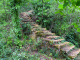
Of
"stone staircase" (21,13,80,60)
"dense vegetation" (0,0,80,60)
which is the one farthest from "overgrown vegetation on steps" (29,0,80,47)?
"stone staircase" (21,13,80,60)

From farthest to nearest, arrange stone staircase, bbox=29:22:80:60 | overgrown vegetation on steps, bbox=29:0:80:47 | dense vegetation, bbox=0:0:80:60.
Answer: overgrown vegetation on steps, bbox=29:0:80:47, stone staircase, bbox=29:22:80:60, dense vegetation, bbox=0:0:80:60

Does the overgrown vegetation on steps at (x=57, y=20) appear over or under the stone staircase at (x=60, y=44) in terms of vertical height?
over

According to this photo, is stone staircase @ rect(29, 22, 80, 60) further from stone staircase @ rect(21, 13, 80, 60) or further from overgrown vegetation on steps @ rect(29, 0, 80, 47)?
overgrown vegetation on steps @ rect(29, 0, 80, 47)

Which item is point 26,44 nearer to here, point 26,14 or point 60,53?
point 60,53

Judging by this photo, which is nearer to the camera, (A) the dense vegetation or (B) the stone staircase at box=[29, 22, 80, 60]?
(A) the dense vegetation

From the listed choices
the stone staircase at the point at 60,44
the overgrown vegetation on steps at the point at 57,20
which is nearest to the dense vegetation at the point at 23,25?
the overgrown vegetation on steps at the point at 57,20

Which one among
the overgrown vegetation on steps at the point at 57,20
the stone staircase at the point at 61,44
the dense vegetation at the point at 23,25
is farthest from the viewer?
the overgrown vegetation on steps at the point at 57,20

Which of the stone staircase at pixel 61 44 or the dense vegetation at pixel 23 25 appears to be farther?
the stone staircase at pixel 61 44

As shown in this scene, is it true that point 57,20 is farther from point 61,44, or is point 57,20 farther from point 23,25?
point 23,25

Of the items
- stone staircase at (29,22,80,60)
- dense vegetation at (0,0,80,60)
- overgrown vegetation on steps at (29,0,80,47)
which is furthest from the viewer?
overgrown vegetation on steps at (29,0,80,47)

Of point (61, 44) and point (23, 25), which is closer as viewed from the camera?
point (61, 44)

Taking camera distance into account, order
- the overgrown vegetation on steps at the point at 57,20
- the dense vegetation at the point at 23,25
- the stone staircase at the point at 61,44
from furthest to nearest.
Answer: the overgrown vegetation on steps at the point at 57,20, the stone staircase at the point at 61,44, the dense vegetation at the point at 23,25

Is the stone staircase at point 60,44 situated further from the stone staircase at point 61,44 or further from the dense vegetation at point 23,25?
the dense vegetation at point 23,25

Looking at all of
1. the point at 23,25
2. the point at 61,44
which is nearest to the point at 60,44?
the point at 61,44
